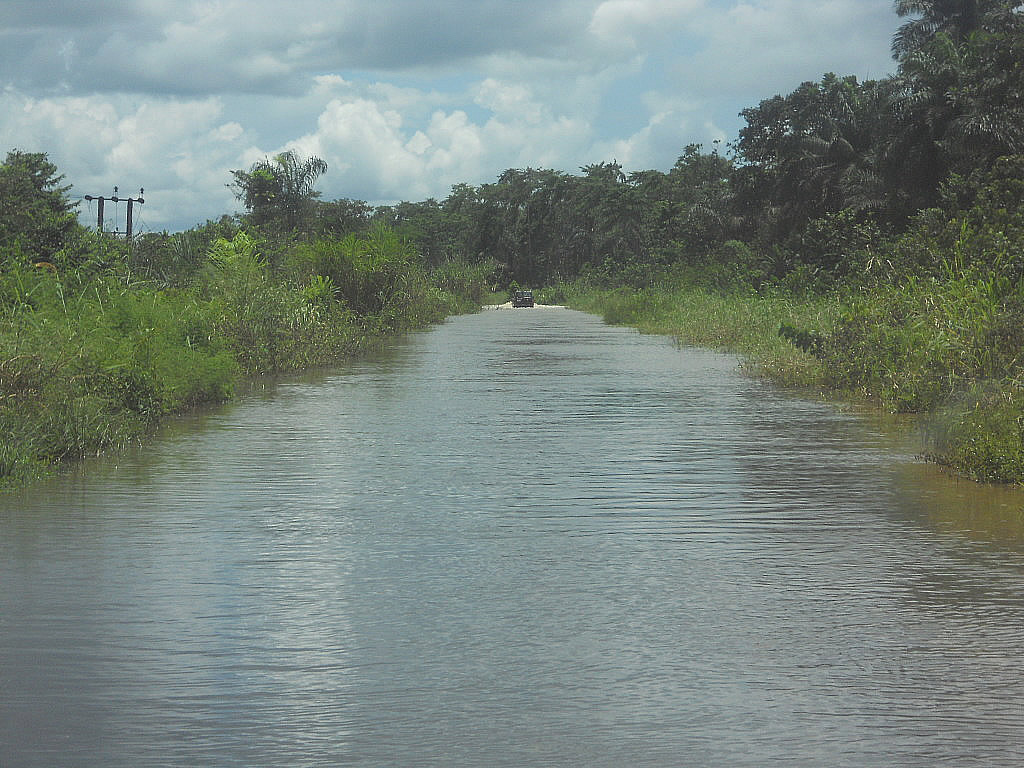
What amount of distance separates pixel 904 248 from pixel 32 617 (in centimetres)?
2277

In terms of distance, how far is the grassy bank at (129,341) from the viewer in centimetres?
1450

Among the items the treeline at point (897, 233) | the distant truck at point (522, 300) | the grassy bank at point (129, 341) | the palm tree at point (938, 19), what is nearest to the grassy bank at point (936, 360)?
the treeline at point (897, 233)

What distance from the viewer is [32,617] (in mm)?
7617

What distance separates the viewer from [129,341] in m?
18.0

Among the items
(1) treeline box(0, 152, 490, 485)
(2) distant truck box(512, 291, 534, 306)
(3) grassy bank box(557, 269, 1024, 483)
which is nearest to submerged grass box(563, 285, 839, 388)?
(3) grassy bank box(557, 269, 1024, 483)

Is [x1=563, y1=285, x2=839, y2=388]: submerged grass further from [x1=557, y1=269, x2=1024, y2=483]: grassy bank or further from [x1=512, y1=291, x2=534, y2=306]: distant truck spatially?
[x1=512, y1=291, x2=534, y2=306]: distant truck

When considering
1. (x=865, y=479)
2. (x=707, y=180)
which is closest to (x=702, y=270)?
(x=707, y=180)

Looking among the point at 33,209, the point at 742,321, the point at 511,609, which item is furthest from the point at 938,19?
the point at 511,609

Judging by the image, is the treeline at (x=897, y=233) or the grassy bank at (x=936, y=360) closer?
the grassy bank at (x=936, y=360)

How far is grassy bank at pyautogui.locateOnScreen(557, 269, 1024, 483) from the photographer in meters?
13.1

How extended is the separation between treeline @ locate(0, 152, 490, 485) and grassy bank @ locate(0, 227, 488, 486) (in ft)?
0.08

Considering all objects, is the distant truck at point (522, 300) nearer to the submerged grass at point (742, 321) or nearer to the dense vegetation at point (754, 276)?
the dense vegetation at point (754, 276)

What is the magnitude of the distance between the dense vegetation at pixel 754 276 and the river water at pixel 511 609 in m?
1.48

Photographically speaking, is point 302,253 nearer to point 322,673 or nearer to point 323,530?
point 323,530
